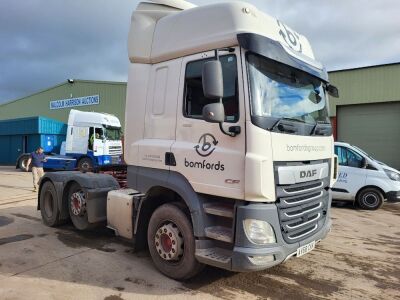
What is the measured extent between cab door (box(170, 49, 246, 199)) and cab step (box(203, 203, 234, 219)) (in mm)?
159

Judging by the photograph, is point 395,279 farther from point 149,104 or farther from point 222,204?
point 149,104

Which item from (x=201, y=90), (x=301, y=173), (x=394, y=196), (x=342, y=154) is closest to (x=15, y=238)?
(x=201, y=90)

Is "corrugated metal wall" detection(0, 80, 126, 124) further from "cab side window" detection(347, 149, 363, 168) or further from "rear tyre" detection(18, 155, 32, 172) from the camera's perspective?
"cab side window" detection(347, 149, 363, 168)

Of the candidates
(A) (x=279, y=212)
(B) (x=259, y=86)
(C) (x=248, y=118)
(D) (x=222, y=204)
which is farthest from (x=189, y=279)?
(B) (x=259, y=86)

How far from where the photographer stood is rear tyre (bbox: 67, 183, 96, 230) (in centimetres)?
658

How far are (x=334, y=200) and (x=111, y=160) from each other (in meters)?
13.2

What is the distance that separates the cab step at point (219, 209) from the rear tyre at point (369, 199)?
7.84 metres

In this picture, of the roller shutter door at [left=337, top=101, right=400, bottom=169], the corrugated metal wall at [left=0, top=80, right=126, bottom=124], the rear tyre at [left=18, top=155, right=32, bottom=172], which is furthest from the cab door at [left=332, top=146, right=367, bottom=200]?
the rear tyre at [left=18, top=155, right=32, bottom=172]

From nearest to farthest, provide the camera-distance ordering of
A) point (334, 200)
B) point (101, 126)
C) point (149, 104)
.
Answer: point (149, 104)
point (334, 200)
point (101, 126)

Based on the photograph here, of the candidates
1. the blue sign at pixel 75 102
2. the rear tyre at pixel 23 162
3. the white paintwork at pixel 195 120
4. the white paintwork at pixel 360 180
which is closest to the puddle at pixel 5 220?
the white paintwork at pixel 195 120

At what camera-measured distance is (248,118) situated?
3996 millimetres

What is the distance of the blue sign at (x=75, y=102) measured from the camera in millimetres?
34469

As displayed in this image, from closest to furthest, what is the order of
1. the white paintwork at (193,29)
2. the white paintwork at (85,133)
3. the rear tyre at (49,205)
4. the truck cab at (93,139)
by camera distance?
the white paintwork at (193,29)
the rear tyre at (49,205)
the truck cab at (93,139)
the white paintwork at (85,133)

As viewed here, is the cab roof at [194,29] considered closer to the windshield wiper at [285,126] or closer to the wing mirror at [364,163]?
the windshield wiper at [285,126]
